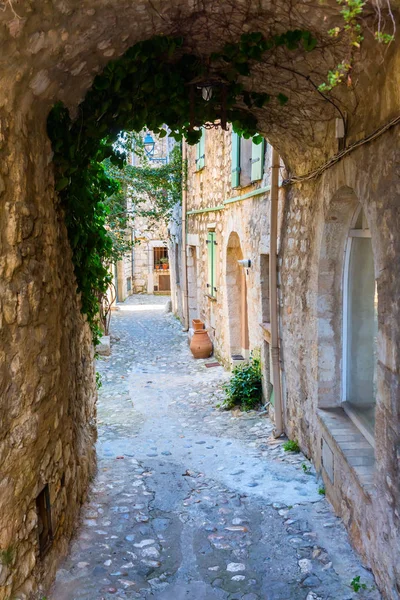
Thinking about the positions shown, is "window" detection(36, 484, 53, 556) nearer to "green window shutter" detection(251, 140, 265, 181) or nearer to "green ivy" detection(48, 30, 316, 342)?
"green ivy" detection(48, 30, 316, 342)

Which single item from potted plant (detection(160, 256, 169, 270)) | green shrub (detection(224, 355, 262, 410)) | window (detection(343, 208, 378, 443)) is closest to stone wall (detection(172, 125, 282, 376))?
green shrub (detection(224, 355, 262, 410))

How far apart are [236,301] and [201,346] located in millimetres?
1675

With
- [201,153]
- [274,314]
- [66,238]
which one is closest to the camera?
[66,238]

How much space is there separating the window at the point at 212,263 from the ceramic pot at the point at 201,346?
0.84 m

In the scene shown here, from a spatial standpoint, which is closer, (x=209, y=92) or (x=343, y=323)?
(x=209, y=92)

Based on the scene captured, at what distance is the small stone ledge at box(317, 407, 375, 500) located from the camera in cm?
320

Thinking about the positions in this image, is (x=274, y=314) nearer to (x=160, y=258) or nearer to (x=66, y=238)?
(x=66, y=238)

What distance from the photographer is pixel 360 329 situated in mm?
3934

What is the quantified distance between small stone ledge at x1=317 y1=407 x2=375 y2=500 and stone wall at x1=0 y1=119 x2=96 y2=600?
180 cm

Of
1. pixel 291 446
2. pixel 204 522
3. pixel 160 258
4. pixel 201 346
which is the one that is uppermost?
pixel 160 258

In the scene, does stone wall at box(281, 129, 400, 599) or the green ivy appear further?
the green ivy

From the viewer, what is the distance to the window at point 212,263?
9422mm

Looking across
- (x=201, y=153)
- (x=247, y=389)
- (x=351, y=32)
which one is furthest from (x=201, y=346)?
(x=351, y=32)

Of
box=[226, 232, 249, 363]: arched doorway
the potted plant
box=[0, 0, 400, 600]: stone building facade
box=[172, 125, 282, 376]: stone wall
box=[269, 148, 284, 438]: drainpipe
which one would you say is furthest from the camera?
the potted plant
